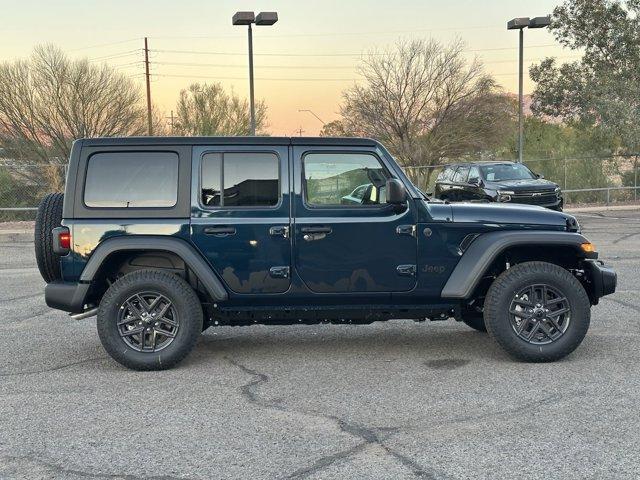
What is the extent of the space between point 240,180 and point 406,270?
5.11 feet

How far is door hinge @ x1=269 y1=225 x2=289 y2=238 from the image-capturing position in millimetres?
5590

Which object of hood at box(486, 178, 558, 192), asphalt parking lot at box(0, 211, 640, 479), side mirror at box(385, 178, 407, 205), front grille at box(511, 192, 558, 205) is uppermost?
hood at box(486, 178, 558, 192)

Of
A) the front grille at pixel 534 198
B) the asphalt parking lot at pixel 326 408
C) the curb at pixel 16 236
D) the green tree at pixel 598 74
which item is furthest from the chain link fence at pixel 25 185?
the green tree at pixel 598 74

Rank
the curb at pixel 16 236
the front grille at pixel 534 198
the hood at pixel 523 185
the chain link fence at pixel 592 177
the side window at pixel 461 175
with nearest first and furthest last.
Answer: the curb at pixel 16 236, the front grille at pixel 534 198, the hood at pixel 523 185, the side window at pixel 461 175, the chain link fence at pixel 592 177

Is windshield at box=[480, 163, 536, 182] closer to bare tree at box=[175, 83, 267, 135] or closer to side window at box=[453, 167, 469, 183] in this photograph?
side window at box=[453, 167, 469, 183]

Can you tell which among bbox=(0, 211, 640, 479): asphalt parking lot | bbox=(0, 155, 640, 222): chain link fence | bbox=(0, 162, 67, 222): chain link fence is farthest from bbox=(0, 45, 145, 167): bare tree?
bbox=(0, 211, 640, 479): asphalt parking lot

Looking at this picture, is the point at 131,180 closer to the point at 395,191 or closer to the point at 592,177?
the point at 395,191

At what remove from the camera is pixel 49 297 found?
5.59m

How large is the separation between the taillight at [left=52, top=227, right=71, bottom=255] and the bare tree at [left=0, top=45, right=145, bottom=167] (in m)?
22.7

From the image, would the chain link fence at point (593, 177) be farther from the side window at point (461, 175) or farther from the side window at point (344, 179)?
the side window at point (344, 179)

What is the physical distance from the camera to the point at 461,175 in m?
19.7

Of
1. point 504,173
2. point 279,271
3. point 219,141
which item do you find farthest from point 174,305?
point 504,173

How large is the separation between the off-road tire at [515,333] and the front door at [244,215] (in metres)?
1.72

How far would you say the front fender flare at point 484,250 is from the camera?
218 inches
